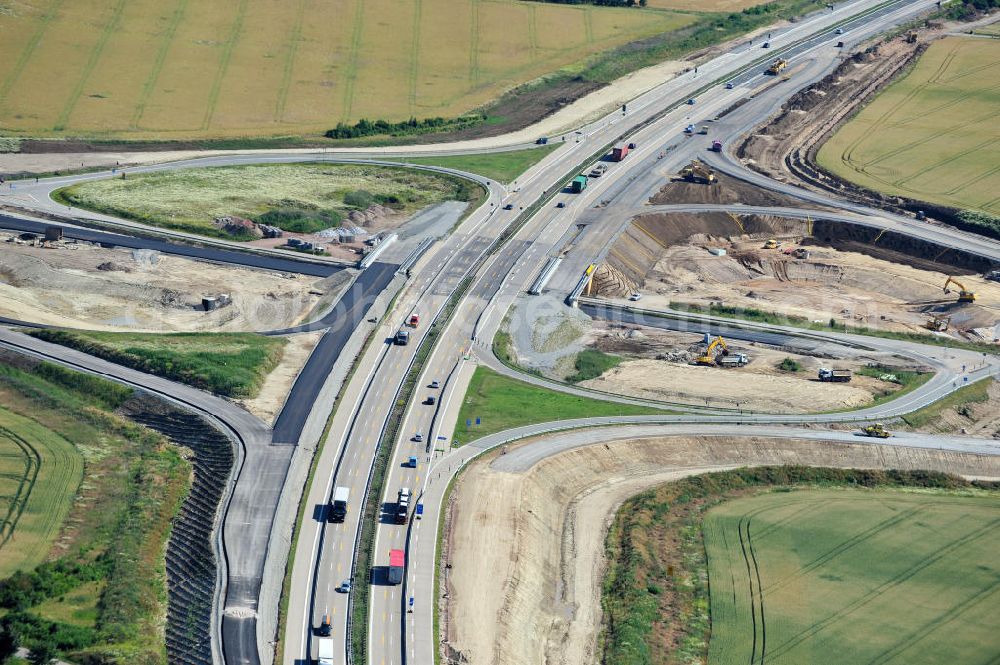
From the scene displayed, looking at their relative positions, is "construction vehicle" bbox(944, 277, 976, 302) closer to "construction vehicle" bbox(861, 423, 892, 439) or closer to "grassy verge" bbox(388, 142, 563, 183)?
"construction vehicle" bbox(861, 423, 892, 439)

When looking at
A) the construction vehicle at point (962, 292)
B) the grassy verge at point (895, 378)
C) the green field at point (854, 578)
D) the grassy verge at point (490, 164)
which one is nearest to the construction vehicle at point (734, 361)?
the grassy verge at point (895, 378)

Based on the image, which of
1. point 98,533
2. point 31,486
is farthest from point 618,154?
point 98,533

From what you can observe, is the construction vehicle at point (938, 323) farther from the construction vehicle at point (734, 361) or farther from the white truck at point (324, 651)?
the white truck at point (324, 651)

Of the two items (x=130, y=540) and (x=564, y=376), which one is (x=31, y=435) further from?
(x=564, y=376)

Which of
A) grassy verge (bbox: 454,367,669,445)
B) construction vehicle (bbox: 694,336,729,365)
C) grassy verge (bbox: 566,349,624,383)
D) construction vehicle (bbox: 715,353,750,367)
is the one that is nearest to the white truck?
grassy verge (bbox: 454,367,669,445)

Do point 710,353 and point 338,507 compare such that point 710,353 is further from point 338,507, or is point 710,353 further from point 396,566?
point 396,566
